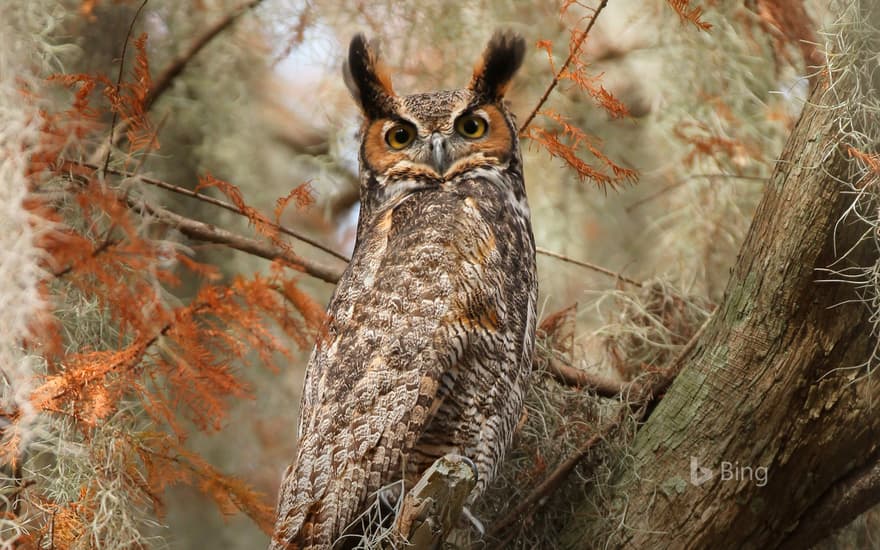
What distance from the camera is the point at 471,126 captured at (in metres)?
2.30

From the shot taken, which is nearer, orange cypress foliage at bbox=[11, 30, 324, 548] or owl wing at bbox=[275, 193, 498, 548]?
orange cypress foliage at bbox=[11, 30, 324, 548]

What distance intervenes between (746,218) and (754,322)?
5.08 ft

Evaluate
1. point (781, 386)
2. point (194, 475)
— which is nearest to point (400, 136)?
point (194, 475)

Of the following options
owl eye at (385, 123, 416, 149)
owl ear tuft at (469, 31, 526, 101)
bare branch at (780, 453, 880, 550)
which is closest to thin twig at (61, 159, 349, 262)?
owl eye at (385, 123, 416, 149)

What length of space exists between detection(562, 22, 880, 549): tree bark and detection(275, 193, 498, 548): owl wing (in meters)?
0.58

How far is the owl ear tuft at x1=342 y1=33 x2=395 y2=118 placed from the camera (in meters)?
2.37

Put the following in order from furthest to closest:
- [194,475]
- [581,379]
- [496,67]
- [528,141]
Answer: [528,141], [581,379], [496,67], [194,475]

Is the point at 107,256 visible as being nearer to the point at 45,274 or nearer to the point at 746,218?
the point at 45,274

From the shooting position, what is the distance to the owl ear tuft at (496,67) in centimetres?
232

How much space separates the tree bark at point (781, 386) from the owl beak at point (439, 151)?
0.76 m

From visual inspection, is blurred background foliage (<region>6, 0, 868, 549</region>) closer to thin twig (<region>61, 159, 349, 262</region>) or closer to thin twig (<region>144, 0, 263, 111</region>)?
thin twig (<region>144, 0, 263, 111</region>)

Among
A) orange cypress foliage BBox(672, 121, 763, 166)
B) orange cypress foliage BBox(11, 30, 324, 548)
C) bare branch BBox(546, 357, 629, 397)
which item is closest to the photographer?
orange cypress foliage BBox(11, 30, 324, 548)

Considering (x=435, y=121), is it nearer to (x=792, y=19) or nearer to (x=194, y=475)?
(x=194, y=475)

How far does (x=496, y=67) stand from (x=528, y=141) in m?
1.55
